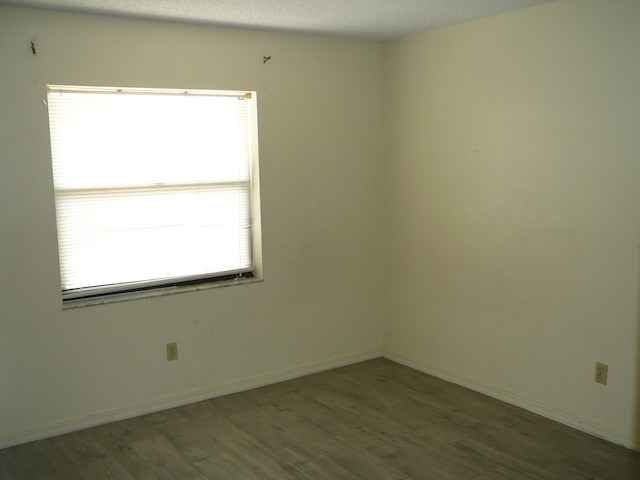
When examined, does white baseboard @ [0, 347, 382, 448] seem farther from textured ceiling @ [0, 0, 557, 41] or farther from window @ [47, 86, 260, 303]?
textured ceiling @ [0, 0, 557, 41]

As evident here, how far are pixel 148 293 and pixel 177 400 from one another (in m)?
0.73

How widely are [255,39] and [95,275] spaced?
1841 mm

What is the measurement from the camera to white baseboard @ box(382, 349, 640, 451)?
3.39 metres

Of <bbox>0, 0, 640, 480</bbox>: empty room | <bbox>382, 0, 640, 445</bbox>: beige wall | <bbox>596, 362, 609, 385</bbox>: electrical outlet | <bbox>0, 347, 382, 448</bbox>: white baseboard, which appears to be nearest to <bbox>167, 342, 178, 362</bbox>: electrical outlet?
<bbox>0, 0, 640, 480</bbox>: empty room

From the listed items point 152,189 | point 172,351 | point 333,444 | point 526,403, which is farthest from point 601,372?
point 152,189

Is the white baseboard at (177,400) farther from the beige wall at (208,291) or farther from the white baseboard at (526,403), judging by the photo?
the white baseboard at (526,403)

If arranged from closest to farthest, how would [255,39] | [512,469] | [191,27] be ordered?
[512,469] → [191,27] → [255,39]

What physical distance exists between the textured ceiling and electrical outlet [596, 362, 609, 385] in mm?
2049

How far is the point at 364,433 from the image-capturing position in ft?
11.8

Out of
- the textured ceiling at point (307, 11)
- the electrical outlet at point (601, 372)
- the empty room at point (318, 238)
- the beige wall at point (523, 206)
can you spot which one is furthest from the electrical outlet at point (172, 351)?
the electrical outlet at point (601, 372)

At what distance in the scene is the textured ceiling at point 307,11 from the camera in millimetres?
3357

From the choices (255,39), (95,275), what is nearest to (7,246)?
(95,275)

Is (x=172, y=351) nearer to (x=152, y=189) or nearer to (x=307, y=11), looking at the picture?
(x=152, y=189)

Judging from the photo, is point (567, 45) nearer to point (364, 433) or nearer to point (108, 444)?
point (364, 433)
